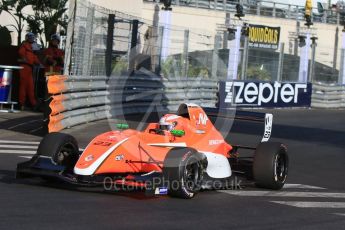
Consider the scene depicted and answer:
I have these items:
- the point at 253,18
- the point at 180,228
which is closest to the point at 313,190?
the point at 180,228

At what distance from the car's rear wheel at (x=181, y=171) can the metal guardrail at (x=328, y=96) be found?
22.5 m

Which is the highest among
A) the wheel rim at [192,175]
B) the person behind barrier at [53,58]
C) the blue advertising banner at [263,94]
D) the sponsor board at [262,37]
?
the sponsor board at [262,37]

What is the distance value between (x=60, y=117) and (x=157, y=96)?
707cm

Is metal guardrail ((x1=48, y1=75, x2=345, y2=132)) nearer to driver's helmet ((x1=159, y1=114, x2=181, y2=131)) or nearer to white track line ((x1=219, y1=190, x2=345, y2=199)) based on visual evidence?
driver's helmet ((x1=159, y1=114, x2=181, y2=131))

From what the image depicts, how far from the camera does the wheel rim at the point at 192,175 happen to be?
8.29m

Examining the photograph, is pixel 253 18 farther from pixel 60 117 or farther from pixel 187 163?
pixel 187 163

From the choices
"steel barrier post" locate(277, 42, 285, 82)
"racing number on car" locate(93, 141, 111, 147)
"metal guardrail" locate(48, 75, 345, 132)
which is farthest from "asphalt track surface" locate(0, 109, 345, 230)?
"steel barrier post" locate(277, 42, 285, 82)

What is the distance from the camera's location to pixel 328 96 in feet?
102

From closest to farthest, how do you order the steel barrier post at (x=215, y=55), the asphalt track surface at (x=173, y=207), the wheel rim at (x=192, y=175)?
the asphalt track surface at (x=173, y=207)
the wheel rim at (x=192, y=175)
the steel barrier post at (x=215, y=55)

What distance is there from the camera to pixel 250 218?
24.8 feet

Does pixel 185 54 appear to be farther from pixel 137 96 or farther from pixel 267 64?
pixel 267 64

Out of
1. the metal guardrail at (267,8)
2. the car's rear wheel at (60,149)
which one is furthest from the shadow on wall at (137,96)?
the metal guardrail at (267,8)

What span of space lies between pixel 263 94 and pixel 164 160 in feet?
64.5

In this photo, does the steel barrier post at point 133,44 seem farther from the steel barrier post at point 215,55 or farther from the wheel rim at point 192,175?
the wheel rim at point 192,175
